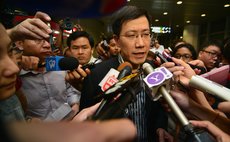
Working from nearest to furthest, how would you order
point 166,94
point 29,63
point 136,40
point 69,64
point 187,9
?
point 166,94 → point 69,64 → point 136,40 → point 29,63 → point 187,9

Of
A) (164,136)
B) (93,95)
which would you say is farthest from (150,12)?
(164,136)

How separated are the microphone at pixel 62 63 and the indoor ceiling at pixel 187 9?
19.3ft

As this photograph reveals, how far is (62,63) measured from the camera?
4.13 ft

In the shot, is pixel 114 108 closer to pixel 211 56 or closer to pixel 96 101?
pixel 96 101

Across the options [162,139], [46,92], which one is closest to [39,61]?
[46,92]

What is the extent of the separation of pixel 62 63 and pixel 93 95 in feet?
1.07

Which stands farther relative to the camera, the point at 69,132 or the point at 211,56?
the point at 211,56

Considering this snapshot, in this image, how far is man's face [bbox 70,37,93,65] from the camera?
2.58 meters

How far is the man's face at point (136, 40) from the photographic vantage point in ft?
5.12

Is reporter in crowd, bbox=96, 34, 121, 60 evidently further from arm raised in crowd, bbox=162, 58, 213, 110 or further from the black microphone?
the black microphone

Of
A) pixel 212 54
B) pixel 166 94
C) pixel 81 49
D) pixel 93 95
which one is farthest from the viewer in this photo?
pixel 212 54

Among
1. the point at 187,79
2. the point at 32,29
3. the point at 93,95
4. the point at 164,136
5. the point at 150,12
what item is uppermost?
the point at 150,12

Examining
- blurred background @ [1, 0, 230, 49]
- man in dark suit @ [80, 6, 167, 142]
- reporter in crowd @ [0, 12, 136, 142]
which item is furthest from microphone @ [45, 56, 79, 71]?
reporter in crowd @ [0, 12, 136, 142]

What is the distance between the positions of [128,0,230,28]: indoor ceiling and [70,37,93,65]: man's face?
4.60m
